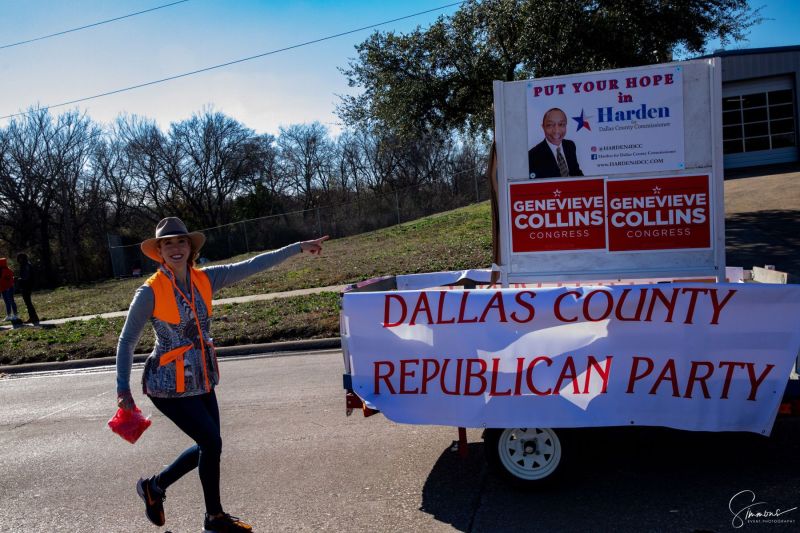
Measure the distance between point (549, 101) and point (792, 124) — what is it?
27111 millimetres

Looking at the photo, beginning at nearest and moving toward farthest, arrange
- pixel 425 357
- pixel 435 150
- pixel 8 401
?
pixel 425 357
pixel 8 401
pixel 435 150

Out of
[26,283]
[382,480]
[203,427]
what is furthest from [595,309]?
[26,283]

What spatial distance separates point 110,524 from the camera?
464cm

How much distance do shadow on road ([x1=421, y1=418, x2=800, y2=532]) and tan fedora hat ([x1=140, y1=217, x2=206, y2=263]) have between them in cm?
221

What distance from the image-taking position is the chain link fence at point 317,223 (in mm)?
30953

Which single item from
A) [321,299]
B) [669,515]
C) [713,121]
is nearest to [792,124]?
[321,299]

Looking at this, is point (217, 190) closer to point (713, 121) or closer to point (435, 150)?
point (435, 150)

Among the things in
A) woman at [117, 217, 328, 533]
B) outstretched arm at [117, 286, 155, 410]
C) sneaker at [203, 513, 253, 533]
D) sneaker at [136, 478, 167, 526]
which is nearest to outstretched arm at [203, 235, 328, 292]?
Result: woman at [117, 217, 328, 533]

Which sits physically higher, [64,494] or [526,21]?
[526,21]

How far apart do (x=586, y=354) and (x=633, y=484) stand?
96cm

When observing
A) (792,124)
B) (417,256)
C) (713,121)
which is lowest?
(417,256)

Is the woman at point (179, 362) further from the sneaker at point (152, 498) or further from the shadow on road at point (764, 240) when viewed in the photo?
the shadow on road at point (764, 240)

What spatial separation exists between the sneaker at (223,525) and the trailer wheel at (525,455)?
1588 millimetres

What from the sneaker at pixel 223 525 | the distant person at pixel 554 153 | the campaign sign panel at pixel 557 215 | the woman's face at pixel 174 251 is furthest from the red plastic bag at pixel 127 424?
the distant person at pixel 554 153
